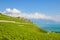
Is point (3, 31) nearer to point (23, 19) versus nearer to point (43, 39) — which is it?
point (43, 39)

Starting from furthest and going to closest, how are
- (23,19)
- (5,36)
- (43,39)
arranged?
(23,19) → (43,39) → (5,36)

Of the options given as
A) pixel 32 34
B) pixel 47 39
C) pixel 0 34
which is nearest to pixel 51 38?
pixel 47 39

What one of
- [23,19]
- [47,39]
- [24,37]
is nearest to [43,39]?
[47,39]

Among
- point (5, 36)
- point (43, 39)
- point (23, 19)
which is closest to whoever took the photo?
point (5, 36)

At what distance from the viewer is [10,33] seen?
1383 inches

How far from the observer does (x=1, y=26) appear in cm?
3878

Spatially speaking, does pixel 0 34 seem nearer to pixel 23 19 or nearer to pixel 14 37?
pixel 14 37

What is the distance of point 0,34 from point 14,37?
7.33 ft

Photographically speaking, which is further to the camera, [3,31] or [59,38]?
[59,38]

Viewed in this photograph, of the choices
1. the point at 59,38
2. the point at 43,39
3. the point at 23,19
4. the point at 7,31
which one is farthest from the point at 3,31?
the point at 23,19

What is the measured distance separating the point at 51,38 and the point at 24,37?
508cm

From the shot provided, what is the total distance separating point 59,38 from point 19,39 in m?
7.94

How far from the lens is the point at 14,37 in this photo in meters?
34.5

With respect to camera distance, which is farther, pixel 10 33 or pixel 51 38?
pixel 51 38
